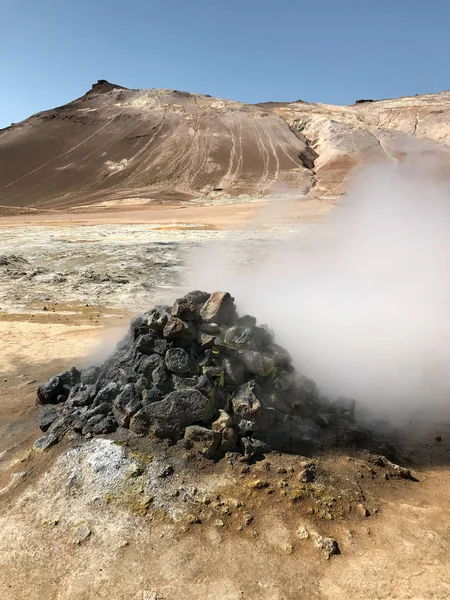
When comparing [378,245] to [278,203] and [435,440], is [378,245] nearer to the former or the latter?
[435,440]

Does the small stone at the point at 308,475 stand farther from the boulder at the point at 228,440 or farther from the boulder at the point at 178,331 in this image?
the boulder at the point at 178,331

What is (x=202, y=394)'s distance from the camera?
11.2 ft

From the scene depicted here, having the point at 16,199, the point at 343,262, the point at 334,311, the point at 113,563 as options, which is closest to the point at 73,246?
the point at 343,262

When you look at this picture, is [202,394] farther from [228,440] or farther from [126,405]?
[126,405]

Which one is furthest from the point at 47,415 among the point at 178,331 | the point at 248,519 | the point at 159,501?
the point at 248,519

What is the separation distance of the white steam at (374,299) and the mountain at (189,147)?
2408cm

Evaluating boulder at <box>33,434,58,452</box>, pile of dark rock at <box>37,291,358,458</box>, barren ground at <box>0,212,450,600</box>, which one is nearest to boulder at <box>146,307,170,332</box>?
pile of dark rock at <box>37,291,358,458</box>

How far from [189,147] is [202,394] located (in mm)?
41184

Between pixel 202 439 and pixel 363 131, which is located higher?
pixel 363 131

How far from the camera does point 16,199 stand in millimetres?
34500

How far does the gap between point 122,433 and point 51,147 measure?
45995 mm

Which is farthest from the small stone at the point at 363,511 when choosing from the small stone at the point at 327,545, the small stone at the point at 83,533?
the small stone at the point at 83,533

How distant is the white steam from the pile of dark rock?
590mm

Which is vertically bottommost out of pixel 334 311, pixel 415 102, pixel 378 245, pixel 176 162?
pixel 334 311
